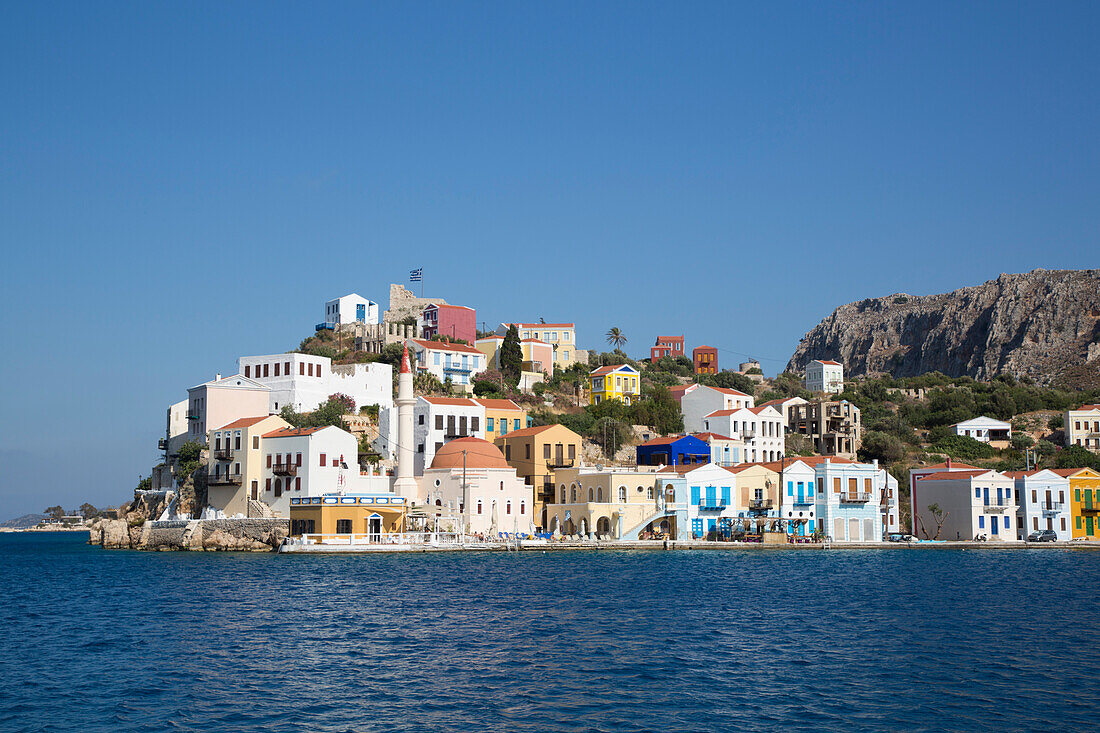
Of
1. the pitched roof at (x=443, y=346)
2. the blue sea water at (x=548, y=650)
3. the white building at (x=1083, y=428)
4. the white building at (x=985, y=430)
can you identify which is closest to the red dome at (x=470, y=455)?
the blue sea water at (x=548, y=650)

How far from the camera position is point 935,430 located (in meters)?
97.1

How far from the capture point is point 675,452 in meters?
73.8

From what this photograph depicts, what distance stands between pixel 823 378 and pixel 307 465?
78.3m

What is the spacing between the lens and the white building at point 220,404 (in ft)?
229

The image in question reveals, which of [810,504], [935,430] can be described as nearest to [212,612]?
[810,504]

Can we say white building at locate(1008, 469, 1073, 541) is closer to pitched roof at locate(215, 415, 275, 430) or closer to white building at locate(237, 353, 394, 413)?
white building at locate(237, 353, 394, 413)

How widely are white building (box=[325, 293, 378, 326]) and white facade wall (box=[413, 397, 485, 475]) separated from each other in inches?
1186

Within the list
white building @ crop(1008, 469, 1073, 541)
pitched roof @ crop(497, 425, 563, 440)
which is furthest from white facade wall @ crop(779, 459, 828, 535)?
pitched roof @ crop(497, 425, 563, 440)

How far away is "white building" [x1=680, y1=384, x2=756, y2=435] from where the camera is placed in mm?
86438

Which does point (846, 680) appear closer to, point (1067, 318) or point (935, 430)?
point (935, 430)

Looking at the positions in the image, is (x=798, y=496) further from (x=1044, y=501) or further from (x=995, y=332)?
(x=995, y=332)

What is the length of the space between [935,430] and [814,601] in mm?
64590

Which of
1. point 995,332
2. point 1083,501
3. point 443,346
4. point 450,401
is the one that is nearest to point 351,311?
point 443,346

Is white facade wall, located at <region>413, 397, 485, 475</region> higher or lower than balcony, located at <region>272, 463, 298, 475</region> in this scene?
higher
